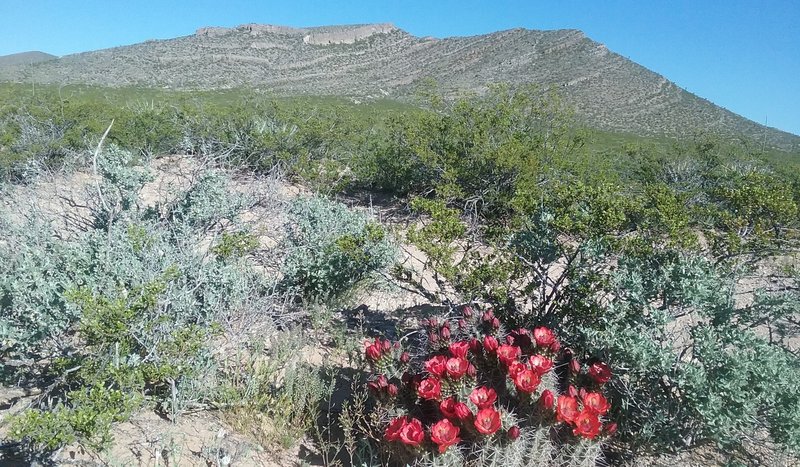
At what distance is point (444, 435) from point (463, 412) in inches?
4.8

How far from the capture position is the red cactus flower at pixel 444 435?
7.29 ft

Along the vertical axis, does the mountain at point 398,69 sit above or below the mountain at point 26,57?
below

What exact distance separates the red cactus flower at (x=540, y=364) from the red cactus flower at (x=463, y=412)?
0.39 metres

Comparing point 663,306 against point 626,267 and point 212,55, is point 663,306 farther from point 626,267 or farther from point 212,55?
point 212,55

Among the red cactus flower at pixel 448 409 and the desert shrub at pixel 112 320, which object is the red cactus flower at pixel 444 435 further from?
the desert shrub at pixel 112 320

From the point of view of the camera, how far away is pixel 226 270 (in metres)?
3.71

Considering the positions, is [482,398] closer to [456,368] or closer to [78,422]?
[456,368]

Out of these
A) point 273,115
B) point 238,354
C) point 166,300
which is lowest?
point 238,354

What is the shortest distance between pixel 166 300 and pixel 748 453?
3318 millimetres

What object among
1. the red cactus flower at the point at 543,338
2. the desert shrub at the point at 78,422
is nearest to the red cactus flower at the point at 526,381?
the red cactus flower at the point at 543,338

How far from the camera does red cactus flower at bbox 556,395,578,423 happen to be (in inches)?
89.2

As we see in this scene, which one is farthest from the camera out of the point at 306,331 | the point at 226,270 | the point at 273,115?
the point at 273,115

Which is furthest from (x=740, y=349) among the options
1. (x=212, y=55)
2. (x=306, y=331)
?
(x=212, y=55)

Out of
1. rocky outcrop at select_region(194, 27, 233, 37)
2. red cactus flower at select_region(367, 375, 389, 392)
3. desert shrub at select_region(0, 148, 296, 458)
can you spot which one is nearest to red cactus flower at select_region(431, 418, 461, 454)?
red cactus flower at select_region(367, 375, 389, 392)
